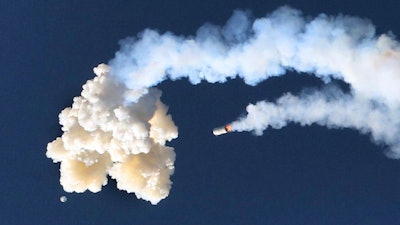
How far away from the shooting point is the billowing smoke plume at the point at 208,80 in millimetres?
60281

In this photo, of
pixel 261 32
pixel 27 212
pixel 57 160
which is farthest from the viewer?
pixel 27 212

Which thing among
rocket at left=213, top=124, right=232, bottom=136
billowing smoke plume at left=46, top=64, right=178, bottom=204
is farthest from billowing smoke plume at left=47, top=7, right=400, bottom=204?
rocket at left=213, top=124, right=232, bottom=136

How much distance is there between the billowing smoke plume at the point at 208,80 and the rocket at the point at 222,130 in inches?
147

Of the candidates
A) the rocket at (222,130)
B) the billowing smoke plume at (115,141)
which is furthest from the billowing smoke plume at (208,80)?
the rocket at (222,130)

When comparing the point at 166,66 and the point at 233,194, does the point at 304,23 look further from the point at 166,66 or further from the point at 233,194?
the point at 233,194

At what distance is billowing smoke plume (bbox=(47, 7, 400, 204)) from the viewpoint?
6028 centimetres

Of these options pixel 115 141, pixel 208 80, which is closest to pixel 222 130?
pixel 208 80

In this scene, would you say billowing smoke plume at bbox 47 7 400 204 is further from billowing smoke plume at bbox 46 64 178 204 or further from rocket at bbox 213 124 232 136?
rocket at bbox 213 124 232 136

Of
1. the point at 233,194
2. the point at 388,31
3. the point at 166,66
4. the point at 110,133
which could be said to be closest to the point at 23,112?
the point at 110,133

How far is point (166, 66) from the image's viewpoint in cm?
6228

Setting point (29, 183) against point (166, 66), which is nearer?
point (166, 66)

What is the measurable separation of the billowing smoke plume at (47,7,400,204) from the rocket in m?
3.73

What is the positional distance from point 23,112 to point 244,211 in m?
27.5

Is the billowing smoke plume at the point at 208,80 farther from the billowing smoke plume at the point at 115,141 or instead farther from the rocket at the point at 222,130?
the rocket at the point at 222,130
